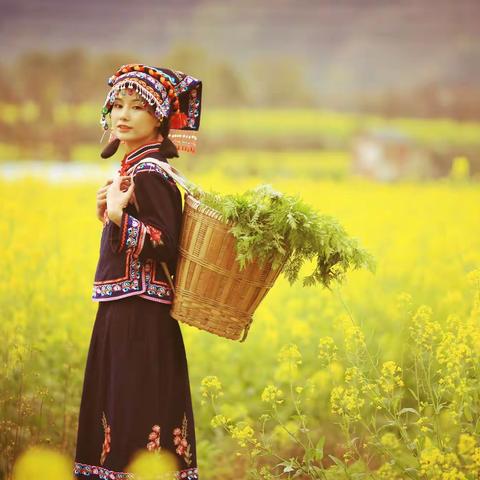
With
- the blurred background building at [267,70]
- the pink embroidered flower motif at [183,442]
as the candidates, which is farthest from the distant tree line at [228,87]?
the pink embroidered flower motif at [183,442]

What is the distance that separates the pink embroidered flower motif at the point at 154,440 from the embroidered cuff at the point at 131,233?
0.62 meters

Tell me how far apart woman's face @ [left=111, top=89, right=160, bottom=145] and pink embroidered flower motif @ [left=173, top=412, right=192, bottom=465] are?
3.29ft

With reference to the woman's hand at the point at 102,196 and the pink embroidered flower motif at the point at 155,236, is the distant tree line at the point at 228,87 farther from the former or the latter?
the pink embroidered flower motif at the point at 155,236

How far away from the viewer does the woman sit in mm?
3104

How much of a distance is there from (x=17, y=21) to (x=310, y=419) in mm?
5107

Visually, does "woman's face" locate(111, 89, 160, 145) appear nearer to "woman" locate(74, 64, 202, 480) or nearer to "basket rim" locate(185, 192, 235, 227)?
"woman" locate(74, 64, 202, 480)

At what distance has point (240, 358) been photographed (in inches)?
210

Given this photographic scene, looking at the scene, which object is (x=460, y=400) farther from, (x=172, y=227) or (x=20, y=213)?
(x=20, y=213)

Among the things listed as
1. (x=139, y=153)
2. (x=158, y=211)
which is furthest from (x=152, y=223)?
(x=139, y=153)

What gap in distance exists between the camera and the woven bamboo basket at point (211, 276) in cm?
302

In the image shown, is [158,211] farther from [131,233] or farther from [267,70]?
[267,70]

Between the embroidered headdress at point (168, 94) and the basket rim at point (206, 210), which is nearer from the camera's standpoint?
the basket rim at point (206, 210)

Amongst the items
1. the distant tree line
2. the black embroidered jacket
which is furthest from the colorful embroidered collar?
→ the distant tree line

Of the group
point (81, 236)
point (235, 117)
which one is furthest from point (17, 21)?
point (81, 236)
